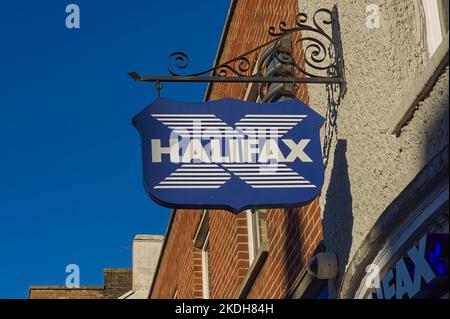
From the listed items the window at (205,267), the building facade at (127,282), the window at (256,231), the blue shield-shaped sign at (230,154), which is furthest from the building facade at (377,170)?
the building facade at (127,282)

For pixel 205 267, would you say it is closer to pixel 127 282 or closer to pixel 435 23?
pixel 435 23

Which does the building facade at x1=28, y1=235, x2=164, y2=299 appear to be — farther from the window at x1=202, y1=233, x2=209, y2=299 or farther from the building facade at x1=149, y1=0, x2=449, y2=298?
the building facade at x1=149, y1=0, x2=449, y2=298

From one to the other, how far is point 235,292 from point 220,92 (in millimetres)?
2988

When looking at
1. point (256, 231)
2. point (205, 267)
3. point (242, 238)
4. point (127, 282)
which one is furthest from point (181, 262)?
point (127, 282)

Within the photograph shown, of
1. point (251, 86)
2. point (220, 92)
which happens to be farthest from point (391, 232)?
point (220, 92)

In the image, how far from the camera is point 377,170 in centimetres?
670

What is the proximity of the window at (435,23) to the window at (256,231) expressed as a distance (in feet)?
16.4

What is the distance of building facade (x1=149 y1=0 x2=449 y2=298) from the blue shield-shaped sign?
472mm

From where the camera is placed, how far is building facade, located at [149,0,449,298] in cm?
556

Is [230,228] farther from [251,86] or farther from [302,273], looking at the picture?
[302,273]

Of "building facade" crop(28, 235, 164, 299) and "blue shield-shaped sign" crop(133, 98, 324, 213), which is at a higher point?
"building facade" crop(28, 235, 164, 299)

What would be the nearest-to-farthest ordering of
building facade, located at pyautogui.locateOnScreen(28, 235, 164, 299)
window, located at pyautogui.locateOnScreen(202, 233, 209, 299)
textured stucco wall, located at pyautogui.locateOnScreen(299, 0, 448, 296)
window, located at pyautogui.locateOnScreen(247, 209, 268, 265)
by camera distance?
1. textured stucco wall, located at pyautogui.locateOnScreen(299, 0, 448, 296)
2. window, located at pyautogui.locateOnScreen(247, 209, 268, 265)
3. window, located at pyautogui.locateOnScreen(202, 233, 209, 299)
4. building facade, located at pyautogui.locateOnScreen(28, 235, 164, 299)

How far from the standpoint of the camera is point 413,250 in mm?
5551

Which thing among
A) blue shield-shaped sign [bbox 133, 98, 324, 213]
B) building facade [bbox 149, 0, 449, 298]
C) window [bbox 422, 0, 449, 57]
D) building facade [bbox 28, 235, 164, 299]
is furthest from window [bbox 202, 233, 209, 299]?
building facade [bbox 28, 235, 164, 299]
